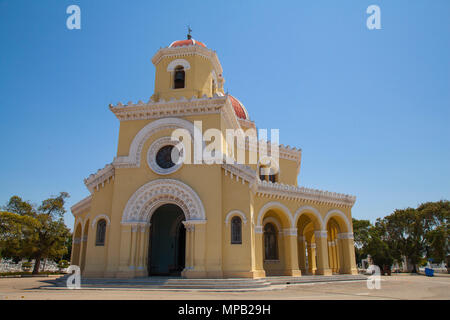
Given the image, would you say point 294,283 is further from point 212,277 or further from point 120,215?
point 120,215

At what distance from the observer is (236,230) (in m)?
16.2

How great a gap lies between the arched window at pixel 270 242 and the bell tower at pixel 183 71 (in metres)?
8.96

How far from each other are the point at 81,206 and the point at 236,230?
1121 centimetres

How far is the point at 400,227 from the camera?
38.4 m

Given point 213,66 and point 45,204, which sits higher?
point 213,66

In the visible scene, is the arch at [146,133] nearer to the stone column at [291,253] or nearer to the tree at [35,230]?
the stone column at [291,253]

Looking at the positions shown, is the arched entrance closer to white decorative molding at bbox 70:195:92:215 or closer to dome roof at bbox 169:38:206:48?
white decorative molding at bbox 70:195:92:215

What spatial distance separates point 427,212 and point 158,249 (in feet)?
103

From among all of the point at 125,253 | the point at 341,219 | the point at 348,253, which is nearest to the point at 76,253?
the point at 125,253

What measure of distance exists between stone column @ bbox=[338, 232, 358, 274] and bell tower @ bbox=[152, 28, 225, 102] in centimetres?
1253

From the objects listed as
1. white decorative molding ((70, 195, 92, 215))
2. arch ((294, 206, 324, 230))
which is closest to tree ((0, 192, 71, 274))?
white decorative molding ((70, 195, 92, 215))

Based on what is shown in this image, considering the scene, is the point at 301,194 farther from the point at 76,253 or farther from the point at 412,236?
the point at 412,236
